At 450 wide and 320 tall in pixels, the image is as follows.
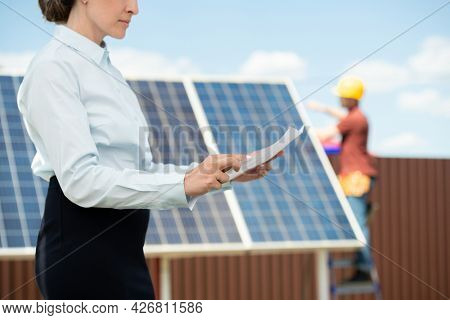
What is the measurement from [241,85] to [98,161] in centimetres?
492

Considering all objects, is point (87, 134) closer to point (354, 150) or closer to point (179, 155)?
point (179, 155)

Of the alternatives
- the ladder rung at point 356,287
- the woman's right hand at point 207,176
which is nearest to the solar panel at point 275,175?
the ladder rung at point 356,287

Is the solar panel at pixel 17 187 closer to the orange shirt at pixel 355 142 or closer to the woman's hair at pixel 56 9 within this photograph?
the orange shirt at pixel 355 142

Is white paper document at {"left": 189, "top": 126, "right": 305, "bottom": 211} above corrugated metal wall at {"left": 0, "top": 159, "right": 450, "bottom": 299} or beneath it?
above

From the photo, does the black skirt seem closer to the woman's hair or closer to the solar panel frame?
the woman's hair

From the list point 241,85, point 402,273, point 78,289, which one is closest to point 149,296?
point 78,289

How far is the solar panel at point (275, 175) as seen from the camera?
5.58 meters

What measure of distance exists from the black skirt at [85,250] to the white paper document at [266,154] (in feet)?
0.98

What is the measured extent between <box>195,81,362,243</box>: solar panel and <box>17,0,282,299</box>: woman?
11.0ft

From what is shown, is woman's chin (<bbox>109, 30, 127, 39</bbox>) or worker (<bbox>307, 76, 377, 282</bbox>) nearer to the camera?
woman's chin (<bbox>109, 30, 127, 39</bbox>)

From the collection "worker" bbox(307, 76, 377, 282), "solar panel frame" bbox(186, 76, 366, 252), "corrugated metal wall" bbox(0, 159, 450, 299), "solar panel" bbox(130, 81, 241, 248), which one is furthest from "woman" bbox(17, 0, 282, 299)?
"corrugated metal wall" bbox(0, 159, 450, 299)

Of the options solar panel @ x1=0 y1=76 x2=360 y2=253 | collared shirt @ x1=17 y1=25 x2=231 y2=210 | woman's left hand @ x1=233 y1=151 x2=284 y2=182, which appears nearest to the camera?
collared shirt @ x1=17 y1=25 x2=231 y2=210

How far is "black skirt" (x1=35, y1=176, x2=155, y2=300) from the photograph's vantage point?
1.91 metres

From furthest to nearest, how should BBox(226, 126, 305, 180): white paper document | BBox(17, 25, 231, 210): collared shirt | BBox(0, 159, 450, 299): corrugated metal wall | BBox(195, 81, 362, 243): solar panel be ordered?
BBox(0, 159, 450, 299): corrugated metal wall
BBox(195, 81, 362, 243): solar panel
BBox(226, 126, 305, 180): white paper document
BBox(17, 25, 231, 210): collared shirt
